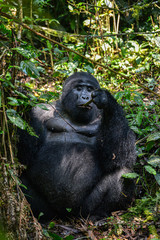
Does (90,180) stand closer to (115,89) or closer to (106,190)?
(106,190)

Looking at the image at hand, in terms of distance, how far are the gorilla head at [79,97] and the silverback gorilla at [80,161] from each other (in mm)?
14

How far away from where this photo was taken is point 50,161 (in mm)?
3588

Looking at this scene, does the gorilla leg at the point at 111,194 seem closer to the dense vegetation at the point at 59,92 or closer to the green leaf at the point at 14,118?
the dense vegetation at the point at 59,92

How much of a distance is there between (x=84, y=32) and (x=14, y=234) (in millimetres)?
7175

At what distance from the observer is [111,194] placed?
3.76m

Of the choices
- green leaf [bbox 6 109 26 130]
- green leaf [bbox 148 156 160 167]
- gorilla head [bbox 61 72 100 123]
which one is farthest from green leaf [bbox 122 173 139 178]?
green leaf [bbox 6 109 26 130]

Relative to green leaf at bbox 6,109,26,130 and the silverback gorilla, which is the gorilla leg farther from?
green leaf at bbox 6,109,26,130

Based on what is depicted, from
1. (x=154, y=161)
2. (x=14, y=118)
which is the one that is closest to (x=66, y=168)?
(x=154, y=161)

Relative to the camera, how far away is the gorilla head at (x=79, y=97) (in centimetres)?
382

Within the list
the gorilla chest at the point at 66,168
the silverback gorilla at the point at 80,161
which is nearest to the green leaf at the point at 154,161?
the silverback gorilla at the point at 80,161

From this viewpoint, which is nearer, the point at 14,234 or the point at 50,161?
the point at 14,234

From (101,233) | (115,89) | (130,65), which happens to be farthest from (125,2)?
(101,233)

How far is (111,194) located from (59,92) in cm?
211

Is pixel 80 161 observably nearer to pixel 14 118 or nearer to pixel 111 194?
pixel 111 194
